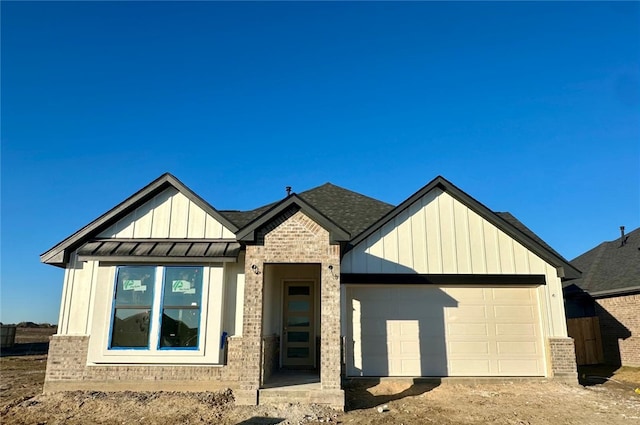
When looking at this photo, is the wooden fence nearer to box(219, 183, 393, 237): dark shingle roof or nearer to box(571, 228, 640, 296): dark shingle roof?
box(571, 228, 640, 296): dark shingle roof

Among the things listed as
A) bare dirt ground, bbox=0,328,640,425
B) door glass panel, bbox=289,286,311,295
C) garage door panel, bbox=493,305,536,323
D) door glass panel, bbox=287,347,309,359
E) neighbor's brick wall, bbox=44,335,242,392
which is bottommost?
bare dirt ground, bbox=0,328,640,425

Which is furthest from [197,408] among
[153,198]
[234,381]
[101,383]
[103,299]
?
[153,198]

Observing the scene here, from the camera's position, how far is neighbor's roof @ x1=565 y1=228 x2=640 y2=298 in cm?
1529

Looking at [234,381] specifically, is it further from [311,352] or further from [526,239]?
[526,239]

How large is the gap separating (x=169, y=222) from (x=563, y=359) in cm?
1057

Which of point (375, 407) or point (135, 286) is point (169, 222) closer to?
point (135, 286)

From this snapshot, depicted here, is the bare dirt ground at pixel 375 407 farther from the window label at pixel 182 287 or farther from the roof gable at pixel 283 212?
the roof gable at pixel 283 212

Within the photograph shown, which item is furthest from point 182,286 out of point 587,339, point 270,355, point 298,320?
point 587,339

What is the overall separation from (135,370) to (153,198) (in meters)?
4.19

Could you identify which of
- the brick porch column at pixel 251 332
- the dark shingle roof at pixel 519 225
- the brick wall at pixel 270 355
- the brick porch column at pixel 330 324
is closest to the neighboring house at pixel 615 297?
the dark shingle roof at pixel 519 225

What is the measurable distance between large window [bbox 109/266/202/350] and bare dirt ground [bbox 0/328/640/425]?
3.79 feet

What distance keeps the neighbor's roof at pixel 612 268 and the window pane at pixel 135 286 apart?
1533 centimetres

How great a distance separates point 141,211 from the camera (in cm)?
1102

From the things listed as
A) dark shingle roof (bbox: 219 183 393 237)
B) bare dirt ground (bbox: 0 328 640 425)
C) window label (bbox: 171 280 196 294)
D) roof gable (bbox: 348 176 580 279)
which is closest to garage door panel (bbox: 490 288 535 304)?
roof gable (bbox: 348 176 580 279)
